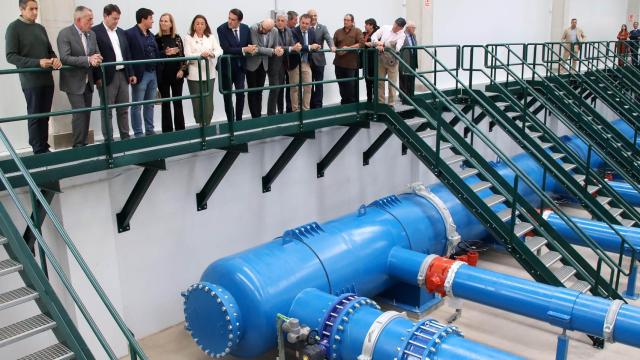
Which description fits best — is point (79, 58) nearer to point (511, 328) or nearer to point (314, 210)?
point (314, 210)

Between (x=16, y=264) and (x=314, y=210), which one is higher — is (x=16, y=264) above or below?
above

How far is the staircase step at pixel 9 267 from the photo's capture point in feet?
16.5

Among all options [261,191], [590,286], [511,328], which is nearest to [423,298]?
[511,328]

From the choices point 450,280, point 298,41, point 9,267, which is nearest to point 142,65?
point 298,41

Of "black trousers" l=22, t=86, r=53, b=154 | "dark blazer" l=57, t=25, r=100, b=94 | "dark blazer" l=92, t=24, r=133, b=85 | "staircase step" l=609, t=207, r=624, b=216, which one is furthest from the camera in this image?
"staircase step" l=609, t=207, r=624, b=216

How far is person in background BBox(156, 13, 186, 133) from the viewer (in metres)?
8.44

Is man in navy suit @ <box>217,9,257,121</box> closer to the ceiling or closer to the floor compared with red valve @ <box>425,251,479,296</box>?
closer to the ceiling

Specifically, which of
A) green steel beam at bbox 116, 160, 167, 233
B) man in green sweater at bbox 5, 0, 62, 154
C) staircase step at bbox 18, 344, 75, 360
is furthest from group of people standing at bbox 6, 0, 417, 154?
staircase step at bbox 18, 344, 75, 360

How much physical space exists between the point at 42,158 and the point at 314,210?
5682 millimetres

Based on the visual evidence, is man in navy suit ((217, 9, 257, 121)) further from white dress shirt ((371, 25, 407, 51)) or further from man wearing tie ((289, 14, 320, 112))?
white dress shirt ((371, 25, 407, 51))

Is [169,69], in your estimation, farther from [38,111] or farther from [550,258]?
[550,258]

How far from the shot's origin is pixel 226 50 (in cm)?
914

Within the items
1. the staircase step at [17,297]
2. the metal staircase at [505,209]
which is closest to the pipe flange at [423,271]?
the metal staircase at [505,209]

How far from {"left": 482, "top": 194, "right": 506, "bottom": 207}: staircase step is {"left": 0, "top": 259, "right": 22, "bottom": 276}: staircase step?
6.83 metres
